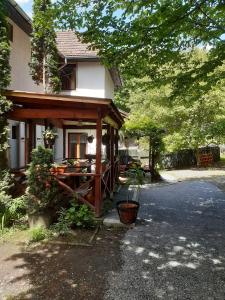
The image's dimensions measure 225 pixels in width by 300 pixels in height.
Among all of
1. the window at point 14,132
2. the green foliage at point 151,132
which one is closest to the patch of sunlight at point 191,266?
the window at point 14,132

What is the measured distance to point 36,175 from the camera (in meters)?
7.92

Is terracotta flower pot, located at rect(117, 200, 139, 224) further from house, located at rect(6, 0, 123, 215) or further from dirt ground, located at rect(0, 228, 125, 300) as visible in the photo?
dirt ground, located at rect(0, 228, 125, 300)

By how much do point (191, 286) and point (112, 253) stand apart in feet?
6.42

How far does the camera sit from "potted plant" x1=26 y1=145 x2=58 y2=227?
777cm

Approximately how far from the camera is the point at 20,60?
44.1 feet

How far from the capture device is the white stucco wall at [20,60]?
41.2 feet

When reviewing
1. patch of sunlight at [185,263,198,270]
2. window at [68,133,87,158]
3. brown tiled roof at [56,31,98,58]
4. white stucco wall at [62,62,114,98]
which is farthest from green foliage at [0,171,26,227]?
window at [68,133,87,158]

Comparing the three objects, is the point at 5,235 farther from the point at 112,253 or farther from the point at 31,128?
the point at 31,128

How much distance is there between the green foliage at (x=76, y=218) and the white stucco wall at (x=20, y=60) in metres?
6.31

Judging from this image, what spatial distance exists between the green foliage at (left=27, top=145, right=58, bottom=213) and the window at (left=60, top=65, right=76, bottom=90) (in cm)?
1105

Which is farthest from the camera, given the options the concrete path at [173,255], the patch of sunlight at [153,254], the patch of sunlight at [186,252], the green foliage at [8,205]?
the green foliage at [8,205]

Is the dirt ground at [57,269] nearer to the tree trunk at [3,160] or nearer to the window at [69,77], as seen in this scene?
the tree trunk at [3,160]

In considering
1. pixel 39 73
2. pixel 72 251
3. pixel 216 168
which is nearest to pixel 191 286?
pixel 72 251

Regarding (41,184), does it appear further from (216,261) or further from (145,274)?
(216,261)
